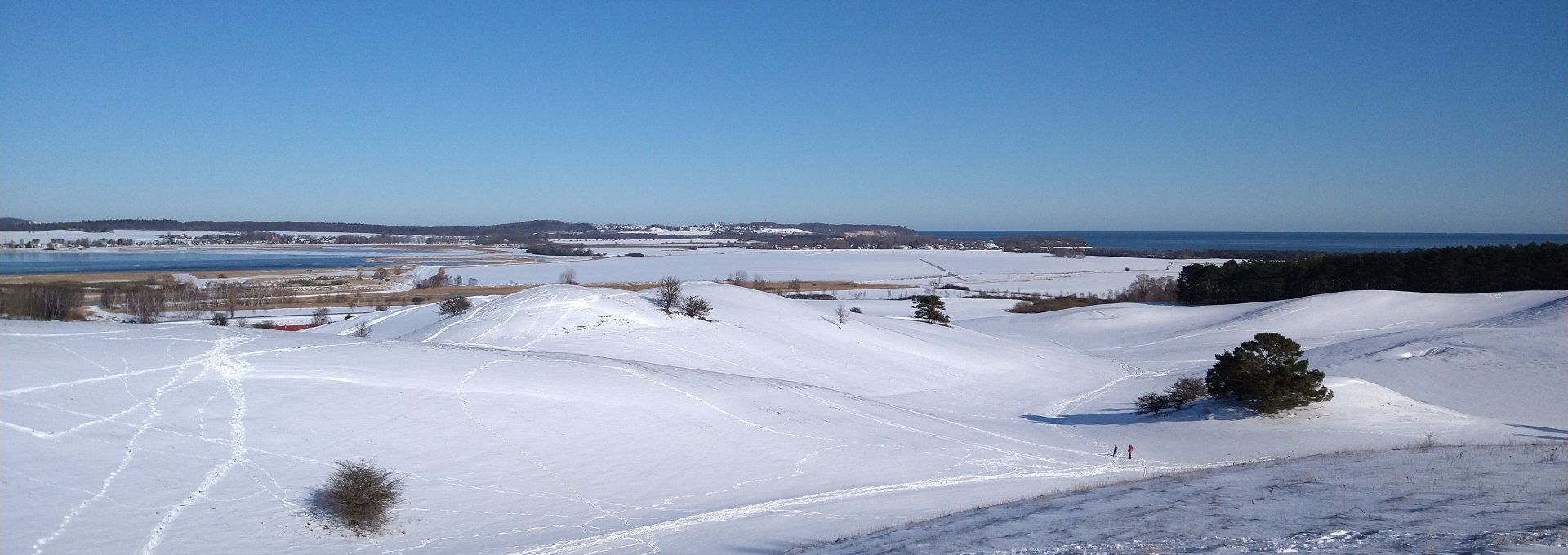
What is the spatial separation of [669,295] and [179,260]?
6770 centimetres

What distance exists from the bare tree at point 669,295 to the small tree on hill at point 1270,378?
924 inches

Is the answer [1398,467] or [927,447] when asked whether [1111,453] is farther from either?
[1398,467]

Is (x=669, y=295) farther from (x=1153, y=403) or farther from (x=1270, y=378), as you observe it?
(x=1270, y=378)

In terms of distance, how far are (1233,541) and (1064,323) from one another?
51.2m

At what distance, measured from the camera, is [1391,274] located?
66562mm

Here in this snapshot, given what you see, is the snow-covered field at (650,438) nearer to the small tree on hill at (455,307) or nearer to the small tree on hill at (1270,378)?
the small tree on hill at (1270,378)

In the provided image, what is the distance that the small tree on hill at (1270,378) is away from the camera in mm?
25797

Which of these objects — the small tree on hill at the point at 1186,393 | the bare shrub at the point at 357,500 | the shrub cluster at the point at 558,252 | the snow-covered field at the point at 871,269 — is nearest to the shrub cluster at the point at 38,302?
the bare shrub at the point at 357,500

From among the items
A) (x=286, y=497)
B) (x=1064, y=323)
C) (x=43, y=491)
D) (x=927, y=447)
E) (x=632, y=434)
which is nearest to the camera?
(x=43, y=491)

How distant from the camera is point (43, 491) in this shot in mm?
12859

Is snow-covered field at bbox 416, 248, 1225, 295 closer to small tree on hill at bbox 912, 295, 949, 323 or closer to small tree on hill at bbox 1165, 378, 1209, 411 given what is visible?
small tree on hill at bbox 912, 295, 949, 323

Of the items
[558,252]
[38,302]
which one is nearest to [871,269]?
[558,252]

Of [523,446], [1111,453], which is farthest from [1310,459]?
[523,446]

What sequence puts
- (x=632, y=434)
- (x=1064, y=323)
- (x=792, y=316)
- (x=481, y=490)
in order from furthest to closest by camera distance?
(x=1064, y=323) → (x=792, y=316) → (x=632, y=434) → (x=481, y=490)
